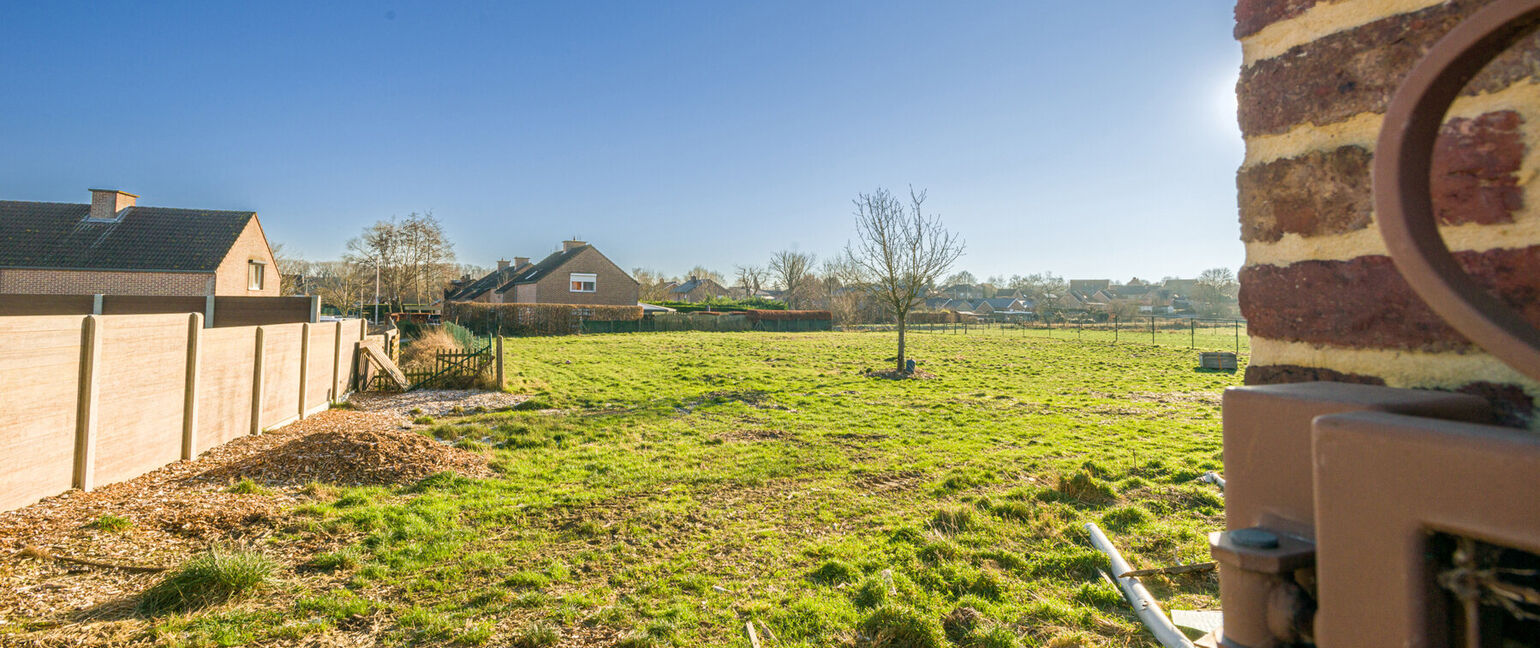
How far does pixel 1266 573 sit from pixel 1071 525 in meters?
5.27

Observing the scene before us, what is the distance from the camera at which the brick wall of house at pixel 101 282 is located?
2628 cm

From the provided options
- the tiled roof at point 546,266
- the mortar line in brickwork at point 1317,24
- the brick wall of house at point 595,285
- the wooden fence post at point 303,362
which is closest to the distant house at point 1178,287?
the brick wall of house at point 595,285

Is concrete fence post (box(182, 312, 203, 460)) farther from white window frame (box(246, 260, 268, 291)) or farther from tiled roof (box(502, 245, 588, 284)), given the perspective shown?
tiled roof (box(502, 245, 588, 284))

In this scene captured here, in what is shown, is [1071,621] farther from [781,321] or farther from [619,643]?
[781,321]

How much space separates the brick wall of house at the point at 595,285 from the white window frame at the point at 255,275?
15793 mm

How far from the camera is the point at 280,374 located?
974 cm

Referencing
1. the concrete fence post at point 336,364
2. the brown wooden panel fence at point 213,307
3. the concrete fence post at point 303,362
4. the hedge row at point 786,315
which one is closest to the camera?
the concrete fence post at point 303,362

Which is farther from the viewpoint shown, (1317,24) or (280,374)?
(280,374)

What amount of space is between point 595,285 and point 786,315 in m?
14.1

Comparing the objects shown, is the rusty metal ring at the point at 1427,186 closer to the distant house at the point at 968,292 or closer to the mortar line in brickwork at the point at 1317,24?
the mortar line in brickwork at the point at 1317,24

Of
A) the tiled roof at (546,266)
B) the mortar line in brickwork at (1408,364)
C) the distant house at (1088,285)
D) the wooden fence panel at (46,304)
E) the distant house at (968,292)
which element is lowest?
the wooden fence panel at (46,304)

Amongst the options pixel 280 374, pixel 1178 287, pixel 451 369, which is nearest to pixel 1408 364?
pixel 280 374

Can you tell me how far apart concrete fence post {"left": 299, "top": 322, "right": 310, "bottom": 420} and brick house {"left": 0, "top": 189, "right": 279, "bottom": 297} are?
23198 mm

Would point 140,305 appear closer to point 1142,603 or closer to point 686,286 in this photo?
point 1142,603
